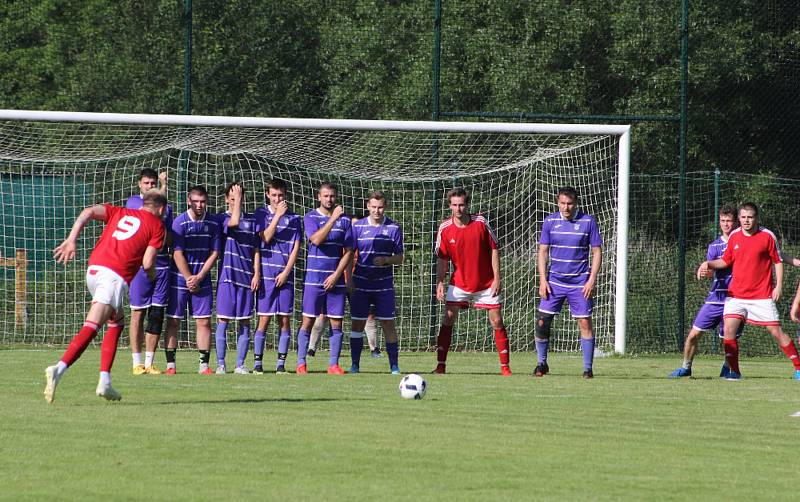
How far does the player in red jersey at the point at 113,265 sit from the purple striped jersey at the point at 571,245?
515 centimetres

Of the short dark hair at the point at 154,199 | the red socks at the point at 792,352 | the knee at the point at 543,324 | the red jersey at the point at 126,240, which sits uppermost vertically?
the short dark hair at the point at 154,199

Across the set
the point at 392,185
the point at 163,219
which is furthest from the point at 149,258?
the point at 392,185

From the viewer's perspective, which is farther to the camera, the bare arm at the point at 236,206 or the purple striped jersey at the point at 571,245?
the purple striped jersey at the point at 571,245

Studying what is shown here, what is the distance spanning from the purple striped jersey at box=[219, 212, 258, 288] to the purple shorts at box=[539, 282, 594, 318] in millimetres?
3195

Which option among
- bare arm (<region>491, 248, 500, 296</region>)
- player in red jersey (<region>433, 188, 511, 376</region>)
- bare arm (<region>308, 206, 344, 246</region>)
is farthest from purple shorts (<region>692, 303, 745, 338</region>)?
bare arm (<region>308, 206, 344, 246</region>)

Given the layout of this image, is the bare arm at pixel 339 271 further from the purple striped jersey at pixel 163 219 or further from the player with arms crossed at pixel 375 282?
the purple striped jersey at pixel 163 219

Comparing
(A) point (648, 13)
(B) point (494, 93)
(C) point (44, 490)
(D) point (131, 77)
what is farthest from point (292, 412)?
(D) point (131, 77)

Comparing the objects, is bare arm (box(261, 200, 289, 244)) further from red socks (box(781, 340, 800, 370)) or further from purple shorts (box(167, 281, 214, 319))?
red socks (box(781, 340, 800, 370))

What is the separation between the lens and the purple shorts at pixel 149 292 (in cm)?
1408

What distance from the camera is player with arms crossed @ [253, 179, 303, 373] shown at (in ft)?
46.4

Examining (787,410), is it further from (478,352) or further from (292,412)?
(478,352)

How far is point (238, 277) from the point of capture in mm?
14172

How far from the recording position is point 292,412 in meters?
9.78

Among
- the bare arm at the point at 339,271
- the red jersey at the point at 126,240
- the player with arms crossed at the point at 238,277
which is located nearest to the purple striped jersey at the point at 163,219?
the player with arms crossed at the point at 238,277
